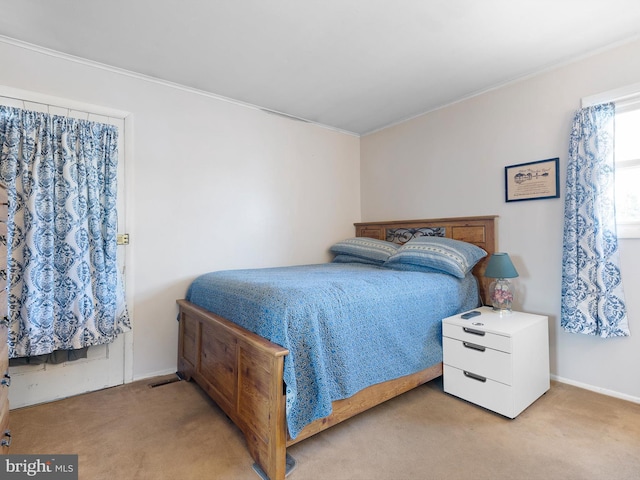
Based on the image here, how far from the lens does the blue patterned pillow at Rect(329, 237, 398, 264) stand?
305cm

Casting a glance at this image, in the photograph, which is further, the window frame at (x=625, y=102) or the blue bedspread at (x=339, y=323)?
the window frame at (x=625, y=102)

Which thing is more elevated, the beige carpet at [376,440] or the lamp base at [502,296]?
the lamp base at [502,296]

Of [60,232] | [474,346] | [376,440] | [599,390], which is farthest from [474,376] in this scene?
[60,232]

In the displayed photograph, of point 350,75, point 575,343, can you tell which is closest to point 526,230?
point 575,343

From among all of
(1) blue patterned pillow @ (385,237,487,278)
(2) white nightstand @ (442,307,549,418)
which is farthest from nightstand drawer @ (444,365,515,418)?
(1) blue patterned pillow @ (385,237,487,278)

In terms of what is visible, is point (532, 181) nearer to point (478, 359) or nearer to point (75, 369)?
point (478, 359)

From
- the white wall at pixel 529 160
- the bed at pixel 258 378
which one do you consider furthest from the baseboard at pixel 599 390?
the bed at pixel 258 378

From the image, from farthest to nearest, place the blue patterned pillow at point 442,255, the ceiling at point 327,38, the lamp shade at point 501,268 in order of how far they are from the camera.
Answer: the blue patterned pillow at point 442,255 < the lamp shade at point 501,268 < the ceiling at point 327,38

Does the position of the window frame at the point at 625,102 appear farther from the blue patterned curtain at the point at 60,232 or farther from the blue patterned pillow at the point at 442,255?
the blue patterned curtain at the point at 60,232

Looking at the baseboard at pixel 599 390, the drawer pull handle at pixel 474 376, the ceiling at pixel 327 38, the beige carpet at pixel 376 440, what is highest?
the ceiling at pixel 327 38

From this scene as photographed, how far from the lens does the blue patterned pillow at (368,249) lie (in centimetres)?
305

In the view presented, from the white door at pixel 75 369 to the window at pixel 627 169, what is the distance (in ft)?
11.3

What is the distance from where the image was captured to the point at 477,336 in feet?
6.71

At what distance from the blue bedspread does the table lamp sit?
0.28 meters
